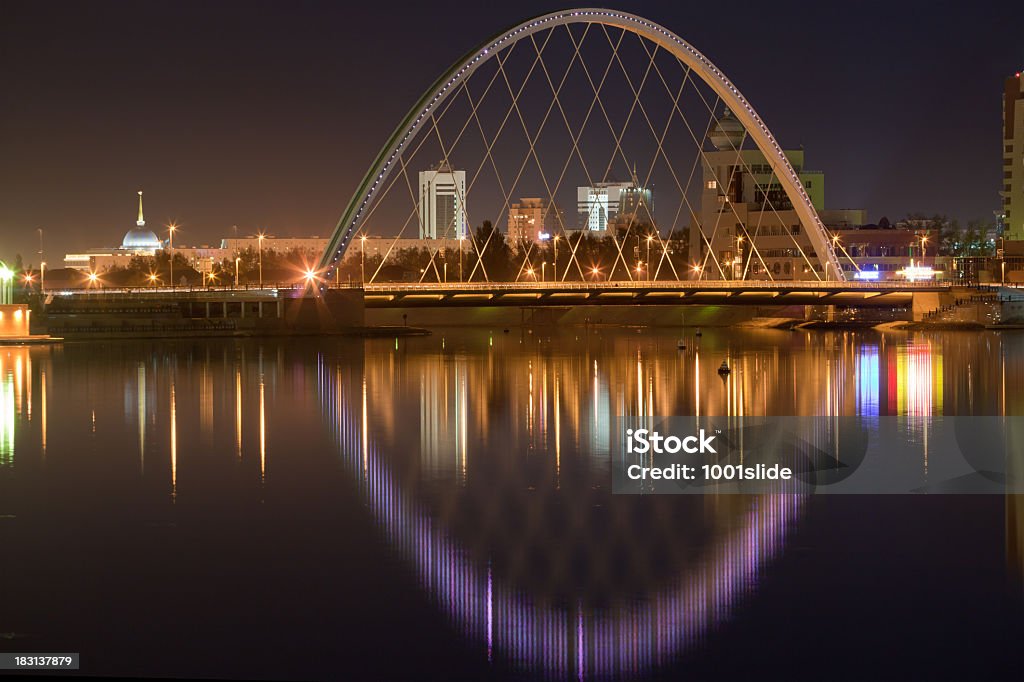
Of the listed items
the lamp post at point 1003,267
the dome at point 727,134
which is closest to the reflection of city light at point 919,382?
the lamp post at point 1003,267

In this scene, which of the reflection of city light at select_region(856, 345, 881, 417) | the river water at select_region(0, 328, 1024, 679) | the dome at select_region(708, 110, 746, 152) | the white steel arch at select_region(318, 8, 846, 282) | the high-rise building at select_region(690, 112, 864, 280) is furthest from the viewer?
the dome at select_region(708, 110, 746, 152)

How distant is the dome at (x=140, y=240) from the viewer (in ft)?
624

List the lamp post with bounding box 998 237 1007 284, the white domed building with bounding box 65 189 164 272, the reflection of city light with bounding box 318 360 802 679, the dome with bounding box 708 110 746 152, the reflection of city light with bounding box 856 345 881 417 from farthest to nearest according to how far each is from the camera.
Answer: the white domed building with bounding box 65 189 164 272 → the dome with bounding box 708 110 746 152 → the lamp post with bounding box 998 237 1007 284 → the reflection of city light with bounding box 856 345 881 417 → the reflection of city light with bounding box 318 360 802 679

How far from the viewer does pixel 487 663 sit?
40.9 ft

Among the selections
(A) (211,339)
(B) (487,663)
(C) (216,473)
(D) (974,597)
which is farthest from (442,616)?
(A) (211,339)

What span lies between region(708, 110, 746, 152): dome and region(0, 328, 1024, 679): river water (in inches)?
3724

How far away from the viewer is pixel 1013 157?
129m

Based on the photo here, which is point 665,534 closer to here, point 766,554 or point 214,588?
point 766,554

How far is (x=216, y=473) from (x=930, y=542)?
11548mm

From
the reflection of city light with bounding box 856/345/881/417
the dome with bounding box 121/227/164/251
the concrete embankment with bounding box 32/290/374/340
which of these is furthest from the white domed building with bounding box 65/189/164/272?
the reflection of city light with bounding box 856/345/881/417

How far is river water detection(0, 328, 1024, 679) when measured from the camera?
41.6 ft

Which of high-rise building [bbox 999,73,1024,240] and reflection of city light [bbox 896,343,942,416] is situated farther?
high-rise building [bbox 999,73,1024,240]

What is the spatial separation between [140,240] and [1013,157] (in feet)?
387

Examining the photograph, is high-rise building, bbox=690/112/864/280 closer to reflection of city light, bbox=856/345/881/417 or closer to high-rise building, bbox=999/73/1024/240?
high-rise building, bbox=999/73/1024/240
